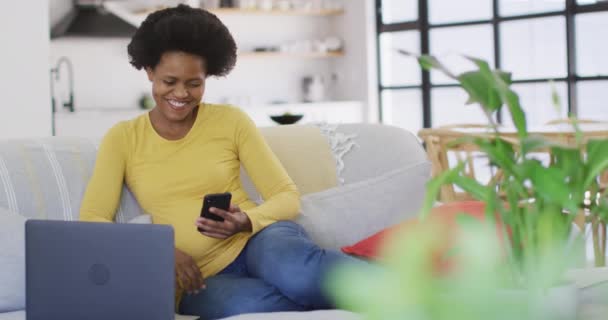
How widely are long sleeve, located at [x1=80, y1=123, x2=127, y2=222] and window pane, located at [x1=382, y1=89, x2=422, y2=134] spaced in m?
5.76

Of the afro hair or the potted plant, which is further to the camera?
the afro hair

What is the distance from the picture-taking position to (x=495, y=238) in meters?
0.63

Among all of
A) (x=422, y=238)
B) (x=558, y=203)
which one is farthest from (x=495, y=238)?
(x=558, y=203)

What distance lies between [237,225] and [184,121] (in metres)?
0.41

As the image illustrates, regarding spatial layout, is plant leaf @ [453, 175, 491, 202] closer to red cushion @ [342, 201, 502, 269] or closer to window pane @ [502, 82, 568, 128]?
red cushion @ [342, 201, 502, 269]

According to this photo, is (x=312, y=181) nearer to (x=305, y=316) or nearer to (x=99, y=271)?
(x=305, y=316)

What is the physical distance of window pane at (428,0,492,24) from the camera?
7672mm

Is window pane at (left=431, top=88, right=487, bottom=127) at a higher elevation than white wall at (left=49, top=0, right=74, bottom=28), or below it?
below

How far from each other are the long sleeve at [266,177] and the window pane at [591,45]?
16.3 feet

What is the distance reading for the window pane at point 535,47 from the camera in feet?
23.8

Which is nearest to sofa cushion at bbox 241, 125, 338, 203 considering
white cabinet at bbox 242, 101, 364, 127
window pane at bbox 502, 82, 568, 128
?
white cabinet at bbox 242, 101, 364, 127

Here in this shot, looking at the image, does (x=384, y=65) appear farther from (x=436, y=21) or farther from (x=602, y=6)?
(x=602, y=6)

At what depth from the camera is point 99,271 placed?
70.5 inches

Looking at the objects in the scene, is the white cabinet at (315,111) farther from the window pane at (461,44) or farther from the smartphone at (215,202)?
the smartphone at (215,202)
